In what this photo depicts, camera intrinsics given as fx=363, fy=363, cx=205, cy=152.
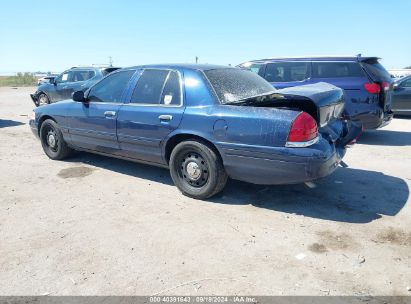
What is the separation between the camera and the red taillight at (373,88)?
725 cm

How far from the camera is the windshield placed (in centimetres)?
434

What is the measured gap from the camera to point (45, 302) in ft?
8.61

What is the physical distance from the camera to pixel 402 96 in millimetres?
10859

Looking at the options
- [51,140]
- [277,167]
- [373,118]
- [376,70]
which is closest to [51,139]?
[51,140]

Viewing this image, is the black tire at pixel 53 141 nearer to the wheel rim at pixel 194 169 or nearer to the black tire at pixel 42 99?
the wheel rim at pixel 194 169

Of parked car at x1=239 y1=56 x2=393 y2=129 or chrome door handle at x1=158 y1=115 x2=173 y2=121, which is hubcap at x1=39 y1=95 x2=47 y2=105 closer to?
parked car at x1=239 y1=56 x2=393 y2=129

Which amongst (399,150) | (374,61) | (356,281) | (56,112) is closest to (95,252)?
(356,281)

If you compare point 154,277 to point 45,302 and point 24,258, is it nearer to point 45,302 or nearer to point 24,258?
point 45,302

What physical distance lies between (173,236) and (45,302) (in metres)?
1.30

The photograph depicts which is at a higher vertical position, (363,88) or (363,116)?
(363,88)

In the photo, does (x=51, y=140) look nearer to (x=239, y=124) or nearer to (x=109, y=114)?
(x=109, y=114)

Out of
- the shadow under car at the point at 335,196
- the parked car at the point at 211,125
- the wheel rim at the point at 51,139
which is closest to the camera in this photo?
the parked car at the point at 211,125

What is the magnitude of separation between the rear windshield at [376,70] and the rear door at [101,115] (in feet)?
16.0

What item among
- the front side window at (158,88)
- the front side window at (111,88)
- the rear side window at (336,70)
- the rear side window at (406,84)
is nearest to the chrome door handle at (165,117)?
the front side window at (158,88)
